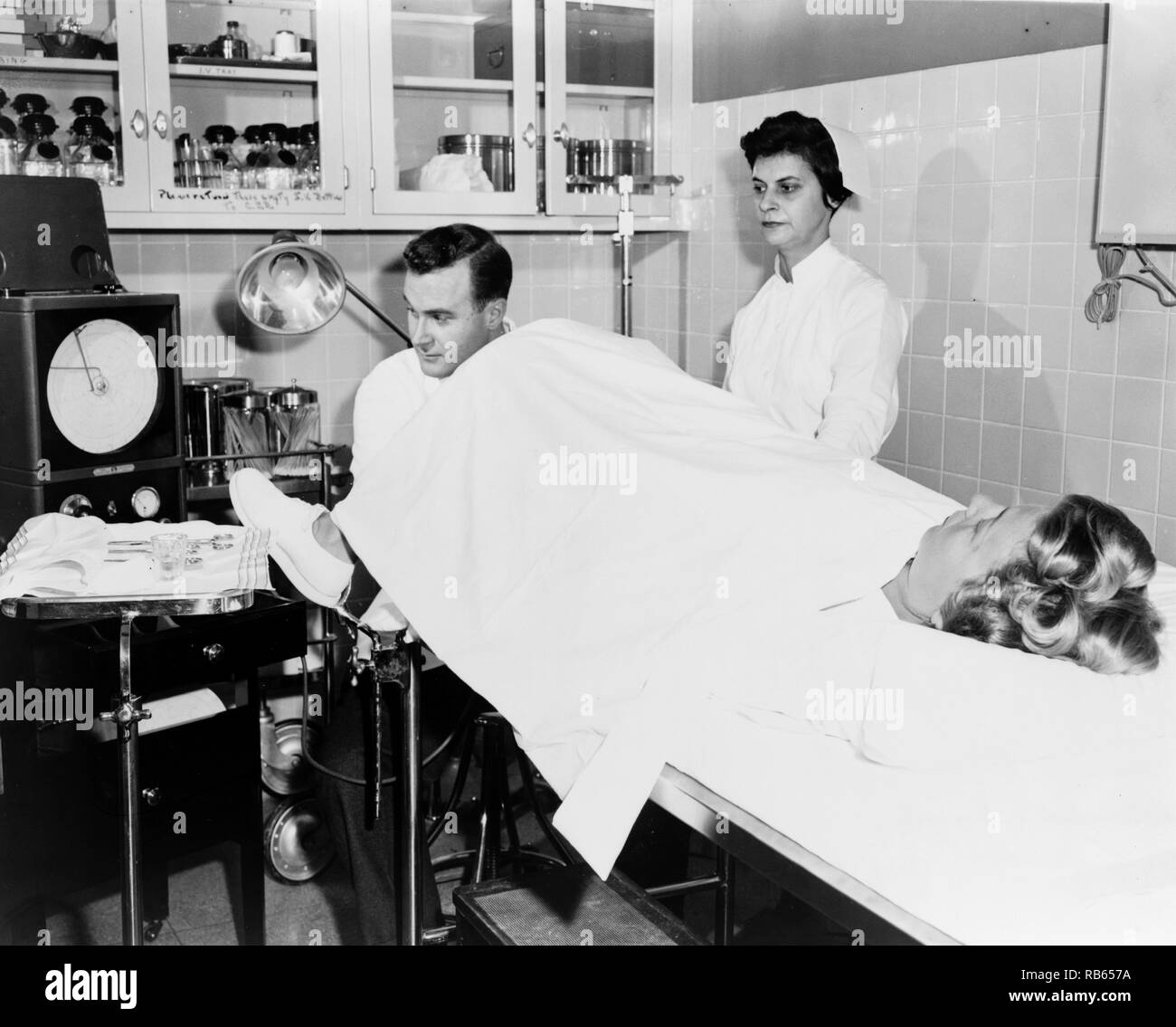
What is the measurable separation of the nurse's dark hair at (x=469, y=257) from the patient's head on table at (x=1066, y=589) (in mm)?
1321

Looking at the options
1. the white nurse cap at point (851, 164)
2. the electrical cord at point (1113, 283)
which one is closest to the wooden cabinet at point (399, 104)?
the white nurse cap at point (851, 164)

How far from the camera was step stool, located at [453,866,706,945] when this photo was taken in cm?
178

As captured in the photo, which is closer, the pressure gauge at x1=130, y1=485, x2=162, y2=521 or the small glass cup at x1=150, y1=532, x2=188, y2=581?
the small glass cup at x1=150, y1=532, x2=188, y2=581

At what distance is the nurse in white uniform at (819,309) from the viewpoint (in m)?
2.71

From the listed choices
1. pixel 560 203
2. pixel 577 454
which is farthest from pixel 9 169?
pixel 577 454

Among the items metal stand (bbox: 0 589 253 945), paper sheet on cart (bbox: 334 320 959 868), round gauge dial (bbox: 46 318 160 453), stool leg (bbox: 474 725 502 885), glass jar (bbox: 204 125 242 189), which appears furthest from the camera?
glass jar (bbox: 204 125 242 189)

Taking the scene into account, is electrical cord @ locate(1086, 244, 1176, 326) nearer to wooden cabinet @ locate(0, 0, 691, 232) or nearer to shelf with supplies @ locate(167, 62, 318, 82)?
wooden cabinet @ locate(0, 0, 691, 232)

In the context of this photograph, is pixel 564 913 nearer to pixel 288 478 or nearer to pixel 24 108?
pixel 288 478

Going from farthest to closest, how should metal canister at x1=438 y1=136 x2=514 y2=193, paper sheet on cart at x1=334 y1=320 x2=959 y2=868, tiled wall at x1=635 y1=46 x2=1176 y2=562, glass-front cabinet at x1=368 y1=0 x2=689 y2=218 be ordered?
metal canister at x1=438 y1=136 x2=514 y2=193
glass-front cabinet at x1=368 y1=0 x2=689 y2=218
tiled wall at x1=635 y1=46 x2=1176 y2=562
paper sheet on cart at x1=334 y1=320 x2=959 y2=868

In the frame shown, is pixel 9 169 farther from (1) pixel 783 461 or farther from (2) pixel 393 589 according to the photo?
(1) pixel 783 461

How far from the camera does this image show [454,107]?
349 centimetres

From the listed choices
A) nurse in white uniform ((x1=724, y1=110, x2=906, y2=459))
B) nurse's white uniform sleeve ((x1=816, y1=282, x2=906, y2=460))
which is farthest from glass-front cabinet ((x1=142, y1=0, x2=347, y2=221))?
nurse's white uniform sleeve ((x1=816, y1=282, x2=906, y2=460))

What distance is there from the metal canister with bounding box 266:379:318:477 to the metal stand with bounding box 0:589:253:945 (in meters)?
1.34

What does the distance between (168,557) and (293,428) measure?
1.37 meters
